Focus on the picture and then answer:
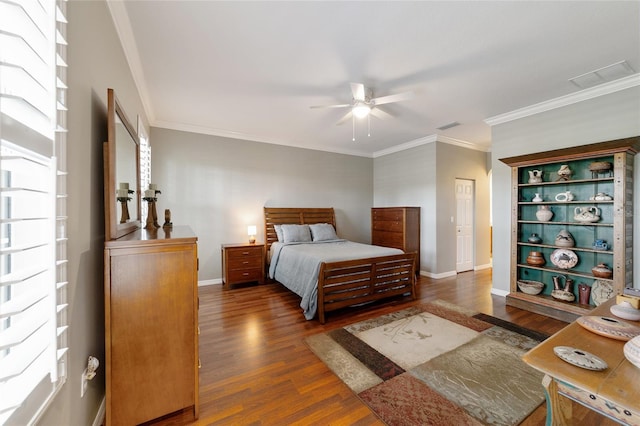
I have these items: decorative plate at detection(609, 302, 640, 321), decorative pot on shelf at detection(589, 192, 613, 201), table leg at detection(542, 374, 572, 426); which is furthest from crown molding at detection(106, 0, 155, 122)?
decorative pot on shelf at detection(589, 192, 613, 201)

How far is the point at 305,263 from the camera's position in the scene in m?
3.49

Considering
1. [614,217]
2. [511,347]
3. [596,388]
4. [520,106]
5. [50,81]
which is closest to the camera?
[50,81]

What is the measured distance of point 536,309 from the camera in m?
3.33

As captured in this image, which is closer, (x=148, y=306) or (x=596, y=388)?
(x=596, y=388)

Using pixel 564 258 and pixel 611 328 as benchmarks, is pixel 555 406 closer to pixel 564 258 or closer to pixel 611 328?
pixel 611 328

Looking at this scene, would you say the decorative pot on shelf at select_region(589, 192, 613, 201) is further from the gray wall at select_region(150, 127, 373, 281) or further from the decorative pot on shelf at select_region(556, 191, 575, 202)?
the gray wall at select_region(150, 127, 373, 281)

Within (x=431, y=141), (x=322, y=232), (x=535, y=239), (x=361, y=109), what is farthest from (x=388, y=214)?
(x=361, y=109)

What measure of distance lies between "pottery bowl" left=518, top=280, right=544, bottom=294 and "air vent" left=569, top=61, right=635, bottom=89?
2468 millimetres

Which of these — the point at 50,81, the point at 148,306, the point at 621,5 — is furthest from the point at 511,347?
the point at 50,81

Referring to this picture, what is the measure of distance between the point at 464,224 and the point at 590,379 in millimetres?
4935

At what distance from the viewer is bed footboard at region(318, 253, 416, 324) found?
123 inches

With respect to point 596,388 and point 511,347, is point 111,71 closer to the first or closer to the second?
point 596,388

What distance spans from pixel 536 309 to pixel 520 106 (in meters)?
2.71

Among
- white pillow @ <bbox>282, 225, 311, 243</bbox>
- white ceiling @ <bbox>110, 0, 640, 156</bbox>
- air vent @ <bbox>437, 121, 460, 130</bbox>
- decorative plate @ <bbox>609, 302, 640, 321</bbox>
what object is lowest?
decorative plate @ <bbox>609, 302, 640, 321</bbox>
